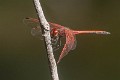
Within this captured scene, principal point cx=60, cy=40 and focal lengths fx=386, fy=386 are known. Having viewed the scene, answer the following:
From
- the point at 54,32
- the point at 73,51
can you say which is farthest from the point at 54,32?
the point at 73,51

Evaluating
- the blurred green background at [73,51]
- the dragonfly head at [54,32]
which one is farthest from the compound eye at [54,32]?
the blurred green background at [73,51]

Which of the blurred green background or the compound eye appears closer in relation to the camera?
the compound eye

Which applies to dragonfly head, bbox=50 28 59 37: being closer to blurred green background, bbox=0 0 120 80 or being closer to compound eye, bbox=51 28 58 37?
compound eye, bbox=51 28 58 37

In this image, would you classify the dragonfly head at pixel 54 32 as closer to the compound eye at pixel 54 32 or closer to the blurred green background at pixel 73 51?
the compound eye at pixel 54 32

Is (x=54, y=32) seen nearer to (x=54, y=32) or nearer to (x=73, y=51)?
(x=54, y=32)

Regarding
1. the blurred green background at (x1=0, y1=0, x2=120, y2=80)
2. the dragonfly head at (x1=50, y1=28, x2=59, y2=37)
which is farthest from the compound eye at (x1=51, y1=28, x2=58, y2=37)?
the blurred green background at (x1=0, y1=0, x2=120, y2=80)

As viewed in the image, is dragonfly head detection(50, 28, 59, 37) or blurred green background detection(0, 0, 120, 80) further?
blurred green background detection(0, 0, 120, 80)

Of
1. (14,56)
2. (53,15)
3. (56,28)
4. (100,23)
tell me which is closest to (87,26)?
(100,23)

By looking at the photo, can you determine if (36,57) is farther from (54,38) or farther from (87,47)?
(54,38)
